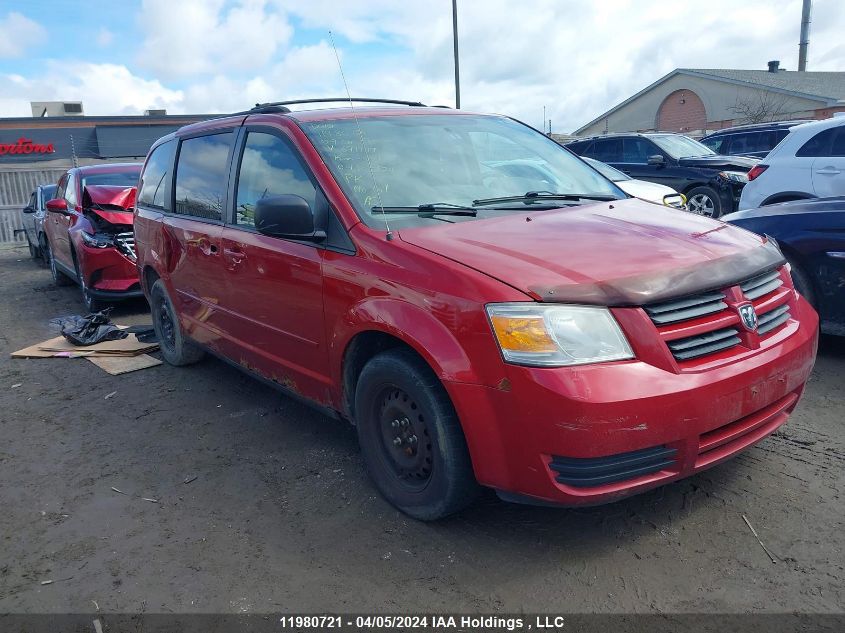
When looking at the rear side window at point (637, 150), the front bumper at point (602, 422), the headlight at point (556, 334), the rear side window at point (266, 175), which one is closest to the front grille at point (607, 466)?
the front bumper at point (602, 422)

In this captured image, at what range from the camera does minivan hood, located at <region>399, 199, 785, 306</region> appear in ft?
8.38

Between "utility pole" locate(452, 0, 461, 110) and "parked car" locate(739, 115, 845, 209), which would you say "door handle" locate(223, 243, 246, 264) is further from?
"utility pole" locate(452, 0, 461, 110)

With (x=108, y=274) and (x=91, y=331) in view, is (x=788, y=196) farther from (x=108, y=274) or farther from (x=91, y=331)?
(x=108, y=274)

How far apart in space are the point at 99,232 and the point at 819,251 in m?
7.40

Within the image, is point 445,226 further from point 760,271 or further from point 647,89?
point 647,89

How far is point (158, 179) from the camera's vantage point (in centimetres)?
557

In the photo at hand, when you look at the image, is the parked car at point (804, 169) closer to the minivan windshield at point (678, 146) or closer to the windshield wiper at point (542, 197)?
the minivan windshield at point (678, 146)

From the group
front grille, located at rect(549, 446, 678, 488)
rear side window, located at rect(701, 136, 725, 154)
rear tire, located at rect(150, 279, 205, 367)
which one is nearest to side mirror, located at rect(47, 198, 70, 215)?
rear tire, located at rect(150, 279, 205, 367)

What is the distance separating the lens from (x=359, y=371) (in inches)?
131

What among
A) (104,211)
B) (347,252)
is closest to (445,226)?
(347,252)

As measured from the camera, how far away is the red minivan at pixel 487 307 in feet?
8.13

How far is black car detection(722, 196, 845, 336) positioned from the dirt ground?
0.70 meters

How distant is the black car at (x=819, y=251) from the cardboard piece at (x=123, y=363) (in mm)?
5156

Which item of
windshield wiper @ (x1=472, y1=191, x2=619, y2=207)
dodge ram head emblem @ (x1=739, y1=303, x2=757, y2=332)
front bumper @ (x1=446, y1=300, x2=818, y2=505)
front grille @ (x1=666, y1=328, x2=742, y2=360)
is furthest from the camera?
windshield wiper @ (x1=472, y1=191, x2=619, y2=207)
